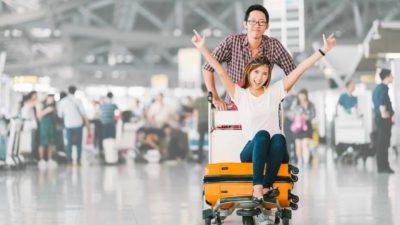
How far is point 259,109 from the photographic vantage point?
605cm

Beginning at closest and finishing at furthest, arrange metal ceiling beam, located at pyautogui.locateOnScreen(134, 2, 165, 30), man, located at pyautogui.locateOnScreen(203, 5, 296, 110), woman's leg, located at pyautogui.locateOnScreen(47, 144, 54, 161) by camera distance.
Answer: man, located at pyautogui.locateOnScreen(203, 5, 296, 110) < woman's leg, located at pyautogui.locateOnScreen(47, 144, 54, 161) < metal ceiling beam, located at pyautogui.locateOnScreen(134, 2, 165, 30)

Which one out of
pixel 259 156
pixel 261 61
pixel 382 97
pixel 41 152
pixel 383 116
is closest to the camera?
pixel 259 156

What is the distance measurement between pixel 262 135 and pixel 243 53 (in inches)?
34.5

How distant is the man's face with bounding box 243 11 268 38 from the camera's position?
6254 millimetres

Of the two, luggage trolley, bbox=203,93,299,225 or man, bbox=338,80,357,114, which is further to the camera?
man, bbox=338,80,357,114

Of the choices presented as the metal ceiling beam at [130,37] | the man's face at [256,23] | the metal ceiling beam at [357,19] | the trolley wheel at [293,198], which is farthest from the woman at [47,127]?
the metal ceiling beam at [357,19]

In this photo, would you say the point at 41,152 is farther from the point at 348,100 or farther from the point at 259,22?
the point at 259,22

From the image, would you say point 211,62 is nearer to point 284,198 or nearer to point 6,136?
point 284,198

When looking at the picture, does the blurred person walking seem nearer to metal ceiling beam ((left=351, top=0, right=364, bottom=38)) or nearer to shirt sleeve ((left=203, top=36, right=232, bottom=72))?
shirt sleeve ((left=203, top=36, right=232, bottom=72))

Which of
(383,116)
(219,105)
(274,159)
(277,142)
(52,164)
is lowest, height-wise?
(52,164)

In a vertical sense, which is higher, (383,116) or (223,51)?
(223,51)

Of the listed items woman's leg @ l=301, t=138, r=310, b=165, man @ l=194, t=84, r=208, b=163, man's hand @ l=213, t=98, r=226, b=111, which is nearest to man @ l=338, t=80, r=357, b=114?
woman's leg @ l=301, t=138, r=310, b=165

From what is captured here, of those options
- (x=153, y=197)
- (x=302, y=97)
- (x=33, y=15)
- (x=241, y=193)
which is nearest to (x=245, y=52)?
(x=241, y=193)

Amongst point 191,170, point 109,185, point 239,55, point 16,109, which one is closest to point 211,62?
point 239,55
